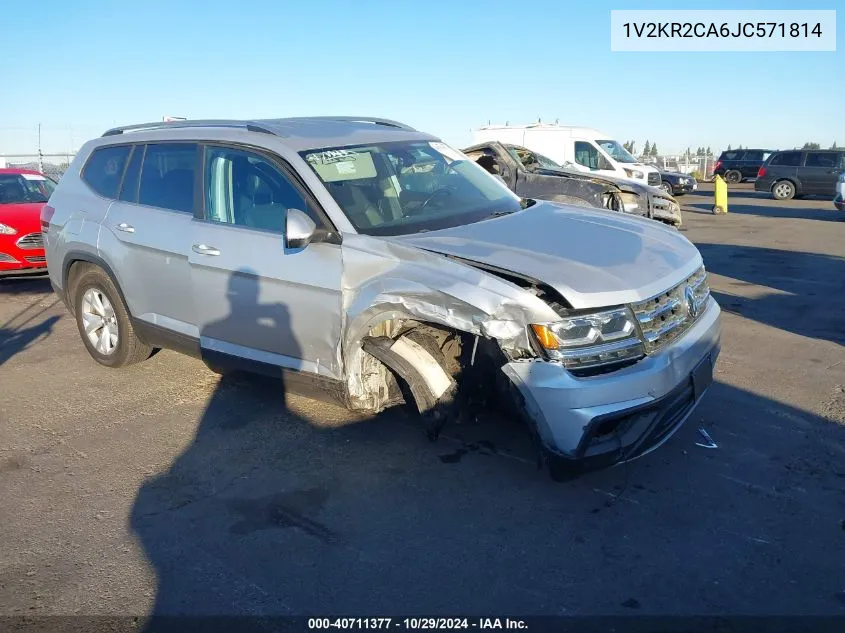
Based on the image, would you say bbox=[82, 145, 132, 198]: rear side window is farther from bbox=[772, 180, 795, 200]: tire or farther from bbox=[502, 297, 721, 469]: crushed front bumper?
bbox=[772, 180, 795, 200]: tire

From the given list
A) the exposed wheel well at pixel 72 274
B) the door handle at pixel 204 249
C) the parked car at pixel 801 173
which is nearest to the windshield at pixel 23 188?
the exposed wheel well at pixel 72 274

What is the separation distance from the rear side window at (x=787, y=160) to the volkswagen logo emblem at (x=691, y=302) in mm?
23616

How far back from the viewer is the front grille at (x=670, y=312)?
12.3ft

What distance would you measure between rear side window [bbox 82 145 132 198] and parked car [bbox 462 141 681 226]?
814cm

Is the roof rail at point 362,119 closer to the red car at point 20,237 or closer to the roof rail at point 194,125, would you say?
the roof rail at point 194,125

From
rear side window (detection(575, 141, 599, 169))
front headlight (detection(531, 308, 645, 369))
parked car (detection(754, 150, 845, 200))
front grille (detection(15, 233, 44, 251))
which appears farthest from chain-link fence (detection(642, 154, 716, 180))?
front headlight (detection(531, 308, 645, 369))

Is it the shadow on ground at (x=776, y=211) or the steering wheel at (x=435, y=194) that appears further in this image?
the shadow on ground at (x=776, y=211)

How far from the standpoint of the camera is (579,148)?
18.9m

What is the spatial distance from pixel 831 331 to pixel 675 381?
4.07 meters

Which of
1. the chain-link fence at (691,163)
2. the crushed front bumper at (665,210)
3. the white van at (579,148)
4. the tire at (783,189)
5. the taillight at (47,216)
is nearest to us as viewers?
the taillight at (47,216)

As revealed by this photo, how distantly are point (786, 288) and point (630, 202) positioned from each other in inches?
186

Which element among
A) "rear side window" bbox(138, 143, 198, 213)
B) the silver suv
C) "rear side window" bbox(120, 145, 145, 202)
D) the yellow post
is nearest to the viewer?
the silver suv

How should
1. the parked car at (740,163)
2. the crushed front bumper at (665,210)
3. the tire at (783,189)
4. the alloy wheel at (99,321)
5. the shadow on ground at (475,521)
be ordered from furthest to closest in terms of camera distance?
the parked car at (740,163)
the tire at (783,189)
the crushed front bumper at (665,210)
the alloy wheel at (99,321)
the shadow on ground at (475,521)

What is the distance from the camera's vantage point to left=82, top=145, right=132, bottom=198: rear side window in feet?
19.3
